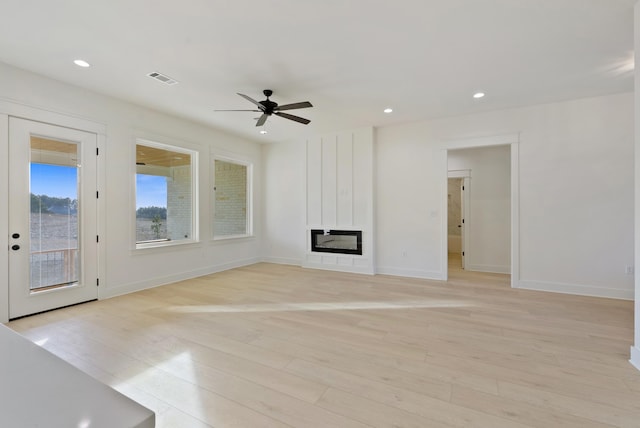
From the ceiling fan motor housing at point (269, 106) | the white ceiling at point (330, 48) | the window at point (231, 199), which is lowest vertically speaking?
the window at point (231, 199)

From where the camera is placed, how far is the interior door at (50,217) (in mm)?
3324

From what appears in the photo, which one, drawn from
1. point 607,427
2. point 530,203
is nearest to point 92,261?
point 607,427

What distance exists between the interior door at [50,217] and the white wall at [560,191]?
540cm

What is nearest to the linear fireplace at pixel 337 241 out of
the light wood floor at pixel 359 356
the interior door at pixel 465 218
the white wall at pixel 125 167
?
the light wood floor at pixel 359 356

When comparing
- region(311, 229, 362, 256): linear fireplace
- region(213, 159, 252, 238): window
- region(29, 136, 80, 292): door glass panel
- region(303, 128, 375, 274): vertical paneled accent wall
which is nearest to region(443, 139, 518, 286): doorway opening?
region(303, 128, 375, 274): vertical paneled accent wall

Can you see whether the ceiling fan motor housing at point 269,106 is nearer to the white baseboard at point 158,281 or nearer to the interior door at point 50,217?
the interior door at point 50,217

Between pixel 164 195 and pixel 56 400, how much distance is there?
5.35m

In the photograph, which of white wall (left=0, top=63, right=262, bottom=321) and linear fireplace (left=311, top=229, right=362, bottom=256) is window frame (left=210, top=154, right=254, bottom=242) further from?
linear fireplace (left=311, top=229, right=362, bottom=256)

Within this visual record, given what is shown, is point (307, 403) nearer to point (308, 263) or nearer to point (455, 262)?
point (308, 263)

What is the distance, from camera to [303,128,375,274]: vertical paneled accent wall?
5.75m

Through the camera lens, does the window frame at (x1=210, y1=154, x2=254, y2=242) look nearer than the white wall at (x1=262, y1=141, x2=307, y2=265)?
Yes

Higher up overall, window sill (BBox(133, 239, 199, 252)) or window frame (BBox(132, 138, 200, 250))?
window frame (BBox(132, 138, 200, 250))

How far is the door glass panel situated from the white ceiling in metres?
1.01

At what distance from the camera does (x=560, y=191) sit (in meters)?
4.45
